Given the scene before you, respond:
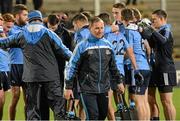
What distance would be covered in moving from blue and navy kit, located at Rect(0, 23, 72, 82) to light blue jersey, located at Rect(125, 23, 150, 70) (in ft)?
5.12

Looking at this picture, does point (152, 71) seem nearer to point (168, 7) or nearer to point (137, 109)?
point (137, 109)

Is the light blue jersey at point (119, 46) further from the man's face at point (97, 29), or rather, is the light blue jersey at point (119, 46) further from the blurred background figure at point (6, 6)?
the blurred background figure at point (6, 6)

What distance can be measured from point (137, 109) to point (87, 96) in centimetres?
205

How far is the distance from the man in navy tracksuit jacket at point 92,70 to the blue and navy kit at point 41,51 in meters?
0.52

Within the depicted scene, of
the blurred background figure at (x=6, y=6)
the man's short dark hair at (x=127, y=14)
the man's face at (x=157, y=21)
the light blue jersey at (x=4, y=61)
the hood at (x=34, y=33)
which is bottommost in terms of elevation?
the light blue jersey at (x=4, y=61)

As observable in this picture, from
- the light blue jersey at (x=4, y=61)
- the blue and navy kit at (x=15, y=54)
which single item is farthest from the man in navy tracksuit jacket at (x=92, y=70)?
the blue and navy kit at (x=15, y=54)

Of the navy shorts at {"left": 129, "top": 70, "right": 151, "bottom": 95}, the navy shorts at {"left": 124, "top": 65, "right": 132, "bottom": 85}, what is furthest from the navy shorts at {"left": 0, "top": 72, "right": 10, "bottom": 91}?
the navy shorts at {"left": 129, "top": 70, "right": 151, "bottom": 95}

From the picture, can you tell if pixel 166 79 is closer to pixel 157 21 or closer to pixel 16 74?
pixel 157 21

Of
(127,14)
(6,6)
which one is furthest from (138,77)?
(6,6)

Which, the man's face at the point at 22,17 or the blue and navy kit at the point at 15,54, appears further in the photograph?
the blue and navy kit at the point at 15,54

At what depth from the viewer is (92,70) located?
9.07 meters

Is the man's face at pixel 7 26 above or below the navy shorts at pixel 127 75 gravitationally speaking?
above

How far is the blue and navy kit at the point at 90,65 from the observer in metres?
9.05

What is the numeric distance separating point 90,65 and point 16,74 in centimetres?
278
